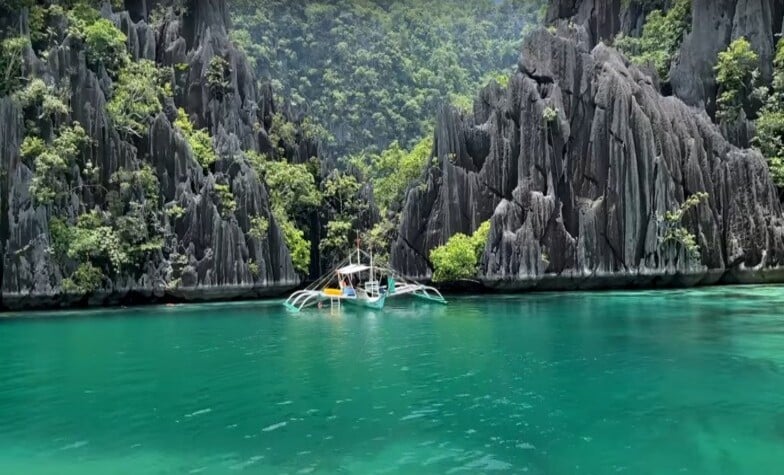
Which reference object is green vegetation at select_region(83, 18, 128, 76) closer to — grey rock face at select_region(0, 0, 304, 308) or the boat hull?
grey rock face at select_region(0, 0, 304, 308)

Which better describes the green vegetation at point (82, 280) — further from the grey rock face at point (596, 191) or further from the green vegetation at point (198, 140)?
the grey rock face at point (596, 191)

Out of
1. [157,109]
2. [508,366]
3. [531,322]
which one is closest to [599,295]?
[531,322]

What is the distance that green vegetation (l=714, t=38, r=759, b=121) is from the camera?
49719mm

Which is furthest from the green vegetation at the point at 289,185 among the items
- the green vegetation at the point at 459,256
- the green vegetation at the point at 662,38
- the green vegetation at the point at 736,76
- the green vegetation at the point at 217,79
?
the green vegetation at the point at 736,76

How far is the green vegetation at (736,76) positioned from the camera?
49719mm

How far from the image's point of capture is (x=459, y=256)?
46156 mm

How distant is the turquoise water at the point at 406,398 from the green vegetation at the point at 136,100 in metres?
20.9

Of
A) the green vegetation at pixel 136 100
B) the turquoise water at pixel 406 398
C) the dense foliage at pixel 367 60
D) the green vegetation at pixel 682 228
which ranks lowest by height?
the turquoise water at pixel 406 398

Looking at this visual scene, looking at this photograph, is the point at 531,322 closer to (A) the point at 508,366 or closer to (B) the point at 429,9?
(A) the point at 508,366

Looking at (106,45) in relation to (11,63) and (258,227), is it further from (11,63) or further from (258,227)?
(258,227)

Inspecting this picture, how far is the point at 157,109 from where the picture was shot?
156 feet

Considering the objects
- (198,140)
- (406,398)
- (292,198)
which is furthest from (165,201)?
(406,398)

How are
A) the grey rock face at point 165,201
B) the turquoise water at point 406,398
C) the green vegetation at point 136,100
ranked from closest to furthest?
1. the turquoise water at point 406,398
2. the grey rock face at point 165,201
3. the green vegetation at point 136,100

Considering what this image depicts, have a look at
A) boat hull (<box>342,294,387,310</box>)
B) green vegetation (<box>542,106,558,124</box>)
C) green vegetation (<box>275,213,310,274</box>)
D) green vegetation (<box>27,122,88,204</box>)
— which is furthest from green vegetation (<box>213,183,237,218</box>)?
green vegetation (<box>542,106,558,124</box>)
